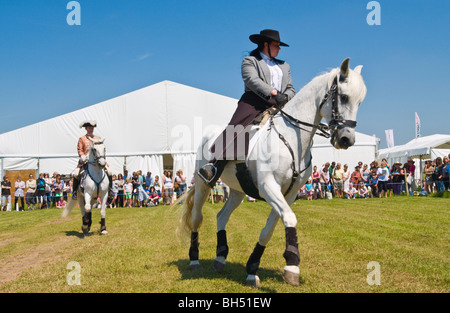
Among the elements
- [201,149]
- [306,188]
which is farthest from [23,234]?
[306,188]

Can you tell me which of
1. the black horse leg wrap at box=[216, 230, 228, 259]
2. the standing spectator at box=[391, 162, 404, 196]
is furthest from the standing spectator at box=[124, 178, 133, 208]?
the black horse leg wrap at box=[216, 230, 228, 259]

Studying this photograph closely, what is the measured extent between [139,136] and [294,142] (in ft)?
75.1

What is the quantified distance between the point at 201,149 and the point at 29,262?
12.3ft

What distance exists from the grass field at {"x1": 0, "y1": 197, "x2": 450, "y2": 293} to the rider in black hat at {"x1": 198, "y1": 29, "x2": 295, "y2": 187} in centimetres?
152

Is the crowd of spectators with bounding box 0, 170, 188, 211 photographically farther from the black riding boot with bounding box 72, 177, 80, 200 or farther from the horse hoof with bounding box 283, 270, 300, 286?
the horse hoof with bounding box 283, 270, 300, 286

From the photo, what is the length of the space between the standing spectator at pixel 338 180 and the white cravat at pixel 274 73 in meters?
17.9

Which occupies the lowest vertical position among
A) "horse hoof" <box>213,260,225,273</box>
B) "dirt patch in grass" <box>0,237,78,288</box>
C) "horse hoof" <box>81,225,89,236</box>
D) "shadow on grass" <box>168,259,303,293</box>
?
"dirt patch in grass" <box>0,237,78,288</box>

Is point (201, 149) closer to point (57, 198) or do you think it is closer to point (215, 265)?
point (215, 265)

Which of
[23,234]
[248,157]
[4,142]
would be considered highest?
[4,142]

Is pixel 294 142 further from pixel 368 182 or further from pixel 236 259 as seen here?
pixel 368 182

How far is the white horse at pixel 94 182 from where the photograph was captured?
10492 mm

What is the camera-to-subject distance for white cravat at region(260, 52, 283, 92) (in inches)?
217

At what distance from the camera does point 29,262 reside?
7.10m

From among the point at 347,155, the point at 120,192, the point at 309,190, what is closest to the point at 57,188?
the point at 120,192
